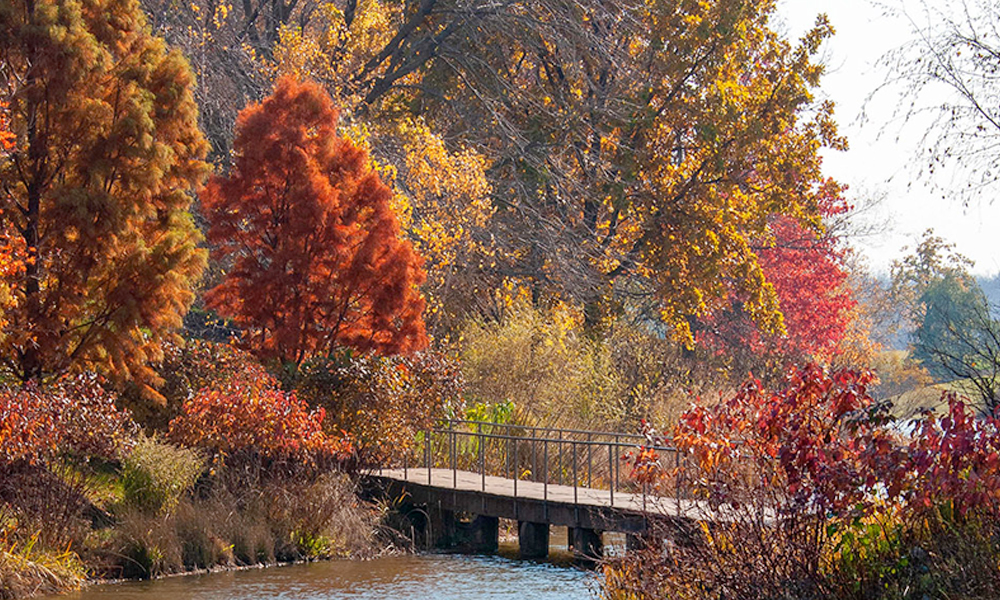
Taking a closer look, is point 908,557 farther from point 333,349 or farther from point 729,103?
Result: point 729,103

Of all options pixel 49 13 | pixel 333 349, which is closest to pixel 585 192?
pixel 333 349

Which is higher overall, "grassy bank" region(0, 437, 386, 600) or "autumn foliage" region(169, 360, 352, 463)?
"autumn foliage" region(169, 360, 352, 463)

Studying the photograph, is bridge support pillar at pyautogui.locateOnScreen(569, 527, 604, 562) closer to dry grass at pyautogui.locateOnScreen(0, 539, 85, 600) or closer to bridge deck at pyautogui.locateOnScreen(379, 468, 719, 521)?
bridge deck at pyautogui.locateOnScreen(379, 468, 719, 521)

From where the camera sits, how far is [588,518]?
18.6 metres

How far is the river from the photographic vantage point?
53.0ft

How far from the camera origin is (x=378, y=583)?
17219 mm

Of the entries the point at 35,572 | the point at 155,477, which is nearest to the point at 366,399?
the point at 155,477

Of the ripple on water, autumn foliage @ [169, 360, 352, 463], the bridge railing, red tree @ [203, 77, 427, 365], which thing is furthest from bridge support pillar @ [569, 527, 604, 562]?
red tree @ [203, 77, 427, 365]

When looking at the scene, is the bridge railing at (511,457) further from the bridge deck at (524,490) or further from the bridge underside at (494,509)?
the bridge underside at (494,509)

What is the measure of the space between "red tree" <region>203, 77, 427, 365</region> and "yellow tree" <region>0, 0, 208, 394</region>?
2.47m

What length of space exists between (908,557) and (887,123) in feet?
13.1

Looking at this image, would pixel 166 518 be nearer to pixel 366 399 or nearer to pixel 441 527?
pixel 366 399

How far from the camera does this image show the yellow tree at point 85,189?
17547 millimetres

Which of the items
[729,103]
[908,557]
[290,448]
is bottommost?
[908,557]
